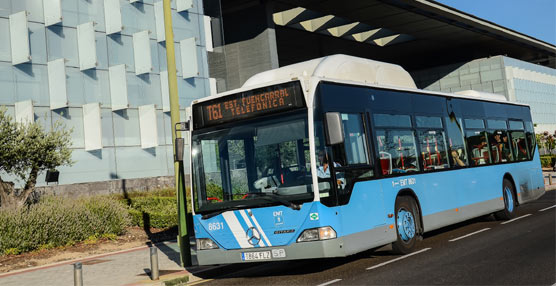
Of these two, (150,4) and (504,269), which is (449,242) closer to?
(504,269)

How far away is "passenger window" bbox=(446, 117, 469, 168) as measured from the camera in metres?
13.8

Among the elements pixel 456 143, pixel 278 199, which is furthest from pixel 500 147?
pixel 278 199

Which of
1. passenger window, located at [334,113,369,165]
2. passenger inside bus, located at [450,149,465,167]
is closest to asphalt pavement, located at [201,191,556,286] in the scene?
passenger inside bus, located at [450,149,465,167]

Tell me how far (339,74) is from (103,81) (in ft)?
66.2

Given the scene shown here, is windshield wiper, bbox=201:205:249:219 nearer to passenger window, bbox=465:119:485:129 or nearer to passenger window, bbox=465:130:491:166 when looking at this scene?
passenger window, bbox=465:130:491:166

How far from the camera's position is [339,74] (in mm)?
11195

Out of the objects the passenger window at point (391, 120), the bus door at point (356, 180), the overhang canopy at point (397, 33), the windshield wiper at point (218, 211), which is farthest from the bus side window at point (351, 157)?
the overhang canopy at point (397, 33)

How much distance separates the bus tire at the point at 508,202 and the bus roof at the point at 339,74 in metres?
4.81

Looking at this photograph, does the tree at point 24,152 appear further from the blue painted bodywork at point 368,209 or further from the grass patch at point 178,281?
the blue painted bodywork at point 368,209

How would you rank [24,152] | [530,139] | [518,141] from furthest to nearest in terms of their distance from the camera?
[530,139] → [24,152] → [518,141]

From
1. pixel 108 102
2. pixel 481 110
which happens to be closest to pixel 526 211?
pixel 481 110

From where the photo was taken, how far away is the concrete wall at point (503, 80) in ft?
195

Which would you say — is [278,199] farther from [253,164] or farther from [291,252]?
[291,252]

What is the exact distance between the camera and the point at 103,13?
2944 cm
